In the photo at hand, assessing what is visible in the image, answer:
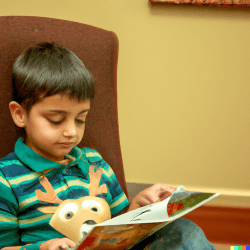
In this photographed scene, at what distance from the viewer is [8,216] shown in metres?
0.59

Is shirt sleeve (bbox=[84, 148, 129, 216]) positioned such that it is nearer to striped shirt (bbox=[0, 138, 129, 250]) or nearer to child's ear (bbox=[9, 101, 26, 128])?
striped shirt (bbox=[0, 138, 129, 250])

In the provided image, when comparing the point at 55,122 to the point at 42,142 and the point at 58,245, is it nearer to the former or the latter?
the point at 42,142

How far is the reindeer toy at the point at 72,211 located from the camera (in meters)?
0.62

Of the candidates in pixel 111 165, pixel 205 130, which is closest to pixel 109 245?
pixel 111 165

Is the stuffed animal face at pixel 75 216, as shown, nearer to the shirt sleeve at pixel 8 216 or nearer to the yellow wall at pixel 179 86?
the shirt sleeve at pixel 8 216

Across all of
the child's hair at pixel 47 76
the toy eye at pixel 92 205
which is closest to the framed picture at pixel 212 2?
the child's hair at pixel 47 76

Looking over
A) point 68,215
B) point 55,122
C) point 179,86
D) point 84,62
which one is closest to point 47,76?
point 55,122

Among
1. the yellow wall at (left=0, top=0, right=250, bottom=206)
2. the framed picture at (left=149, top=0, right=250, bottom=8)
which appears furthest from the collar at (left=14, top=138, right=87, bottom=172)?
the framed picture at (left=149, top=0, right=250, bottom=8)

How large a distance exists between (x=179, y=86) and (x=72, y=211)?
0.94 meters

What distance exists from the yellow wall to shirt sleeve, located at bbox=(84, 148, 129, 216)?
644 millimetres

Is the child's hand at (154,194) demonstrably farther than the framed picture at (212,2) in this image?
No

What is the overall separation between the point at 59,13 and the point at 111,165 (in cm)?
83

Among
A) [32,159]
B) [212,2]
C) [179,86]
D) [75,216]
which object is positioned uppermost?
[212,2]

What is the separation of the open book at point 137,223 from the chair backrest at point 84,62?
324 mm
